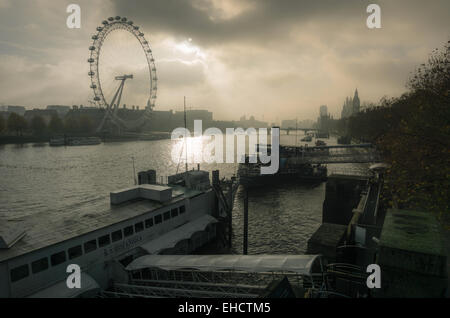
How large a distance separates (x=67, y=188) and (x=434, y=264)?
188 feet

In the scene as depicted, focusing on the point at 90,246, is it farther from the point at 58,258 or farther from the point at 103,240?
the point at 58,258

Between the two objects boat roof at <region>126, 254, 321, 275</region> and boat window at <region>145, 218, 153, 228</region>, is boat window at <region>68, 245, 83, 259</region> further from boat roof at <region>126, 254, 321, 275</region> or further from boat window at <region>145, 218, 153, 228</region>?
boat window at <region>145, 218, 153, 228</region>

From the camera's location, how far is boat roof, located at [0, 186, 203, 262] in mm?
15586

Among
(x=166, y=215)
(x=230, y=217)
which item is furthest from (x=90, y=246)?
(x=230, y=217)

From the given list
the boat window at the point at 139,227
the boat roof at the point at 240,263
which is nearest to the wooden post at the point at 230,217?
the boat window at the point at 139,227

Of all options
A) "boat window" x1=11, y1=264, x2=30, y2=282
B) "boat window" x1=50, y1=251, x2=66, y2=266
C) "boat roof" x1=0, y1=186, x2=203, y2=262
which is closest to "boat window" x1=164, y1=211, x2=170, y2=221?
"boat roof" x1=0, y1=186, x2=203, y2=262

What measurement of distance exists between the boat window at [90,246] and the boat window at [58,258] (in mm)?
1407

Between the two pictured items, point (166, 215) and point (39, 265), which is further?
point (166, 215)

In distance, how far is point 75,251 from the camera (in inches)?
674

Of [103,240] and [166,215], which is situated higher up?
[166,215]

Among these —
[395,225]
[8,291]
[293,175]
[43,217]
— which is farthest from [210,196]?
[293,175]

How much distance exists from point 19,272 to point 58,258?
197 cm

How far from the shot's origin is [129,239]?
2062 cm
